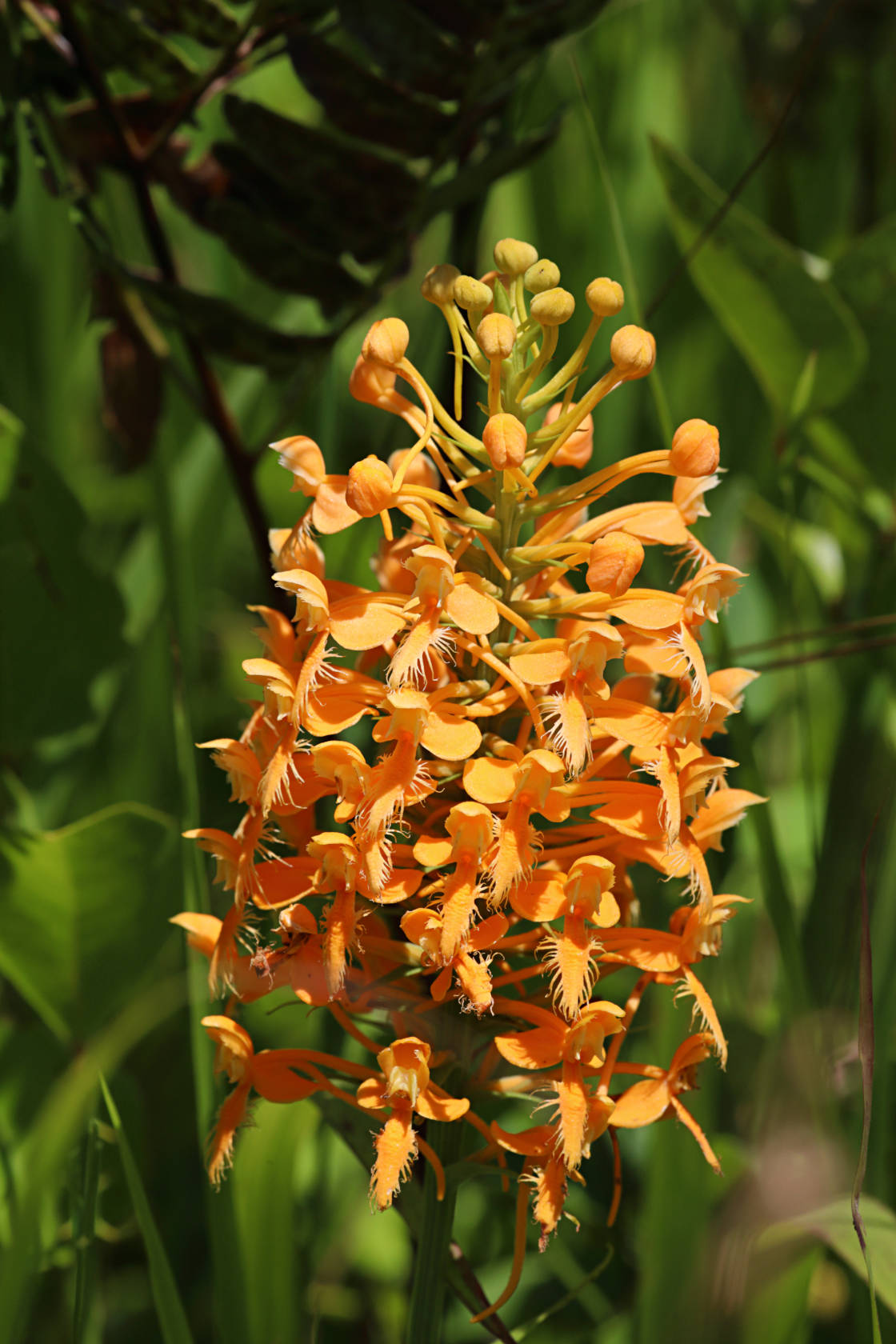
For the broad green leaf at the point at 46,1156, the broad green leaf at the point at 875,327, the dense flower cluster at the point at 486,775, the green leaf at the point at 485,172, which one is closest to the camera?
the broad green leaf at the point at 46,1156

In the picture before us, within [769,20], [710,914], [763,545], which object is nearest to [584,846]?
[710,914]

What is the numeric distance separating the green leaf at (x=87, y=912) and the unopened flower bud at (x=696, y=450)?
0.56 metres

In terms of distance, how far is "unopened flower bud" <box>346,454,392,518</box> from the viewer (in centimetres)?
63

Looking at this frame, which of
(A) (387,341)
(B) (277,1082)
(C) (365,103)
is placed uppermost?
(C) (365,103)

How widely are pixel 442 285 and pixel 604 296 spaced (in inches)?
3.8

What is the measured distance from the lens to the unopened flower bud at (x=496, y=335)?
0.64 metres

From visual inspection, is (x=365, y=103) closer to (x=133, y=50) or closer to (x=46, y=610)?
(x=133, y=50)

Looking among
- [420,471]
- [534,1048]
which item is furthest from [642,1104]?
[420,471]

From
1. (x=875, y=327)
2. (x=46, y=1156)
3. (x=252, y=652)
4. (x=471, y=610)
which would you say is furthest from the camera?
(x=252, y=652)

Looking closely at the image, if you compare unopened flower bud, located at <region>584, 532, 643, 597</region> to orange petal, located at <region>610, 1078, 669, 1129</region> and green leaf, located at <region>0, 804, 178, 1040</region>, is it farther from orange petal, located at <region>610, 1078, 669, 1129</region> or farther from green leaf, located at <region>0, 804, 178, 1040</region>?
green leaf, located at <region>0, 804, 178, 1040</region>

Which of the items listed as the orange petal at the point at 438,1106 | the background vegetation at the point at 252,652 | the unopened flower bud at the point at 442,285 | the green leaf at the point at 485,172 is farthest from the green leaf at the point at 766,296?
the orange petal at the point at 438,1106

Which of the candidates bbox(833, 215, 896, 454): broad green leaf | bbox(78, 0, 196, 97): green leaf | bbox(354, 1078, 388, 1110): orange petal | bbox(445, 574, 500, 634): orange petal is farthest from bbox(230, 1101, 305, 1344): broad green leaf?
bbox(833, 215, 896, 454): broad green leaf

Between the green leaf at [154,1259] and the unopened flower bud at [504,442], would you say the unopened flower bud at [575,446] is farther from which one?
the green leaf at [154,1259]

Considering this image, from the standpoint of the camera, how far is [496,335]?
64 centimetres
